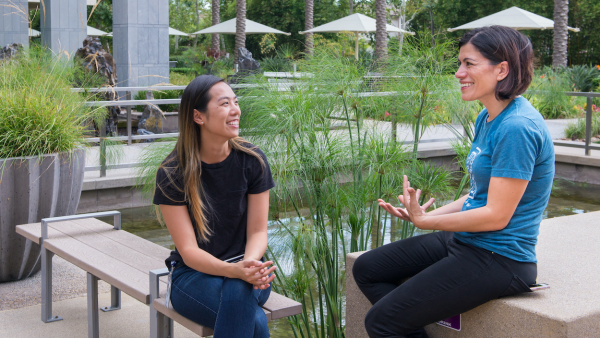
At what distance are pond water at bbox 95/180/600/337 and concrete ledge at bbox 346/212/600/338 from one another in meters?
1.04

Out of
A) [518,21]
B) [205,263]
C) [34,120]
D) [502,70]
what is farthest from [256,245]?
[518,21]

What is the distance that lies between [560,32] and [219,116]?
17.3 metres

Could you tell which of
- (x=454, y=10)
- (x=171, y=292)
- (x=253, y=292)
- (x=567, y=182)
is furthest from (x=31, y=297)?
(x=454, y=10)

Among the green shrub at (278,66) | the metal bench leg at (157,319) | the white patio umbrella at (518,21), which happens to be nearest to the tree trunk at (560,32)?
the white patio umbrella at (518,21)

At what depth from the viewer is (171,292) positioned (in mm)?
2133

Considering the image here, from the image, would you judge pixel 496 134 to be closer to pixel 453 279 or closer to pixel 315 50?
pixel 453 279

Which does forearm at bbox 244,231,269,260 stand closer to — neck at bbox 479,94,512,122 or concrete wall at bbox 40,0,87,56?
neck at bbox 479,94,512,122

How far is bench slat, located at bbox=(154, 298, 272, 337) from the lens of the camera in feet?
6.61

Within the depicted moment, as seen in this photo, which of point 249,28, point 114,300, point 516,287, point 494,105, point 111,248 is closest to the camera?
point 516,287

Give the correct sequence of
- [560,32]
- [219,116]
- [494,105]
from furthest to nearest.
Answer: [560,32]
[219,116]
[494,105]

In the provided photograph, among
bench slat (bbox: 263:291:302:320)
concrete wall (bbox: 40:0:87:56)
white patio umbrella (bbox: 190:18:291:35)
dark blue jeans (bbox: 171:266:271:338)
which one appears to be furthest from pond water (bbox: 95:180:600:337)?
white patio umbrella (bbox: 190:18:291:35)

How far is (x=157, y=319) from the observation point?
7.33 ft

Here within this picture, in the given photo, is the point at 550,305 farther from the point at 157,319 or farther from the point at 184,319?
the point at 157,319

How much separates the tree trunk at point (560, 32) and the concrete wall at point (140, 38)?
11.0m
